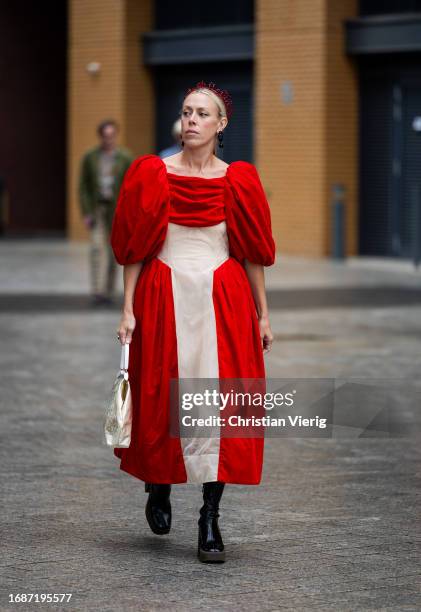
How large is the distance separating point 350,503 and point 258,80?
17509mm

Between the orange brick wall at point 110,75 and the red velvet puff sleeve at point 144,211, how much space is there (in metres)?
20.1

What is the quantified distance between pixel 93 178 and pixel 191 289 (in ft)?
32.9

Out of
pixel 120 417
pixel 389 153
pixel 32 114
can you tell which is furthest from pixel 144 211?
pixel 32 114

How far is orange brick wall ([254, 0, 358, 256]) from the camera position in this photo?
2300 centimetres

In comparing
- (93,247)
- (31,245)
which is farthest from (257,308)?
(31,245)

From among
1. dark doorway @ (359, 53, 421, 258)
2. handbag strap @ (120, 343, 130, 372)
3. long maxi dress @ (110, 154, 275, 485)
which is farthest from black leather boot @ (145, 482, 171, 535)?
dark doorway @ (359, 53, 421, 258)

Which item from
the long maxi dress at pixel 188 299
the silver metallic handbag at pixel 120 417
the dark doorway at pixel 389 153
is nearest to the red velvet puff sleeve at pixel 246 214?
the long maxi dress at pixel 188 299

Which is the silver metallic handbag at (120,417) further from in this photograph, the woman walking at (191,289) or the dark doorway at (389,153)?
the dark doorway at (389,153)

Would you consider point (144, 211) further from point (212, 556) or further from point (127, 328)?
point (212, 556)

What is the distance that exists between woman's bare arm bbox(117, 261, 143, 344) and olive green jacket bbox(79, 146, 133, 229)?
9794mm

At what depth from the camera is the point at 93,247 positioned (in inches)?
635

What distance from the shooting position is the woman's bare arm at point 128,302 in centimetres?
605

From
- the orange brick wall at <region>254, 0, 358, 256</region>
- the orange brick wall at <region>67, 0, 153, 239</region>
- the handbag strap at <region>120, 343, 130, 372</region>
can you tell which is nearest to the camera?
the handbag strap at <region>120, 343, 130, 372</region>

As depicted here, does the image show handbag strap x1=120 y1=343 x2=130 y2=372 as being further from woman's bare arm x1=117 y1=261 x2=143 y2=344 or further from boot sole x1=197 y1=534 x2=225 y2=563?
boot sole x1=197 y1=534 x2=225 y2=563
